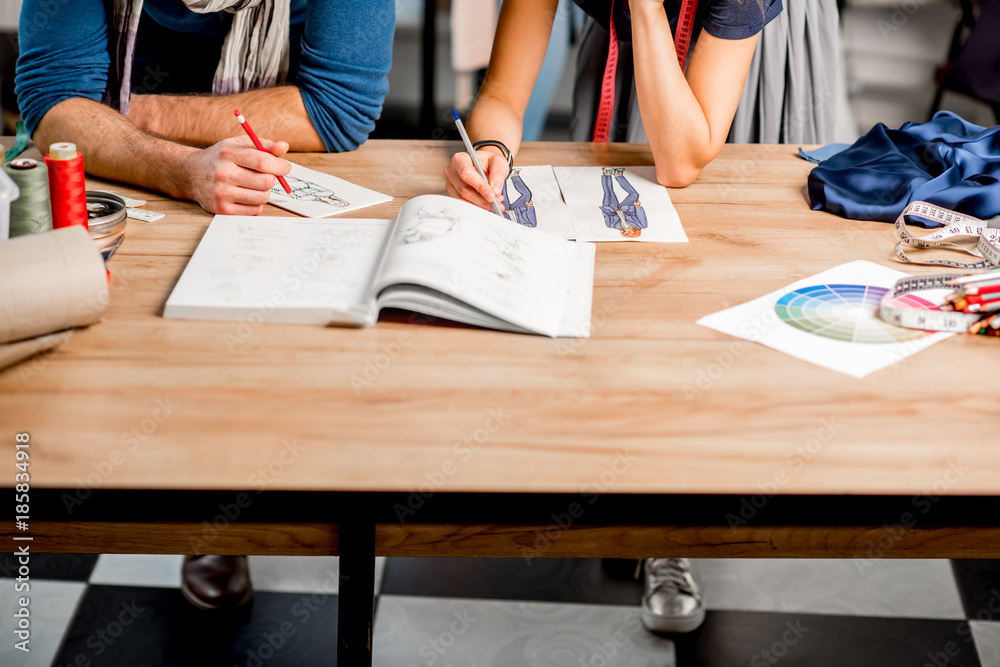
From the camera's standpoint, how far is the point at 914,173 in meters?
1.18

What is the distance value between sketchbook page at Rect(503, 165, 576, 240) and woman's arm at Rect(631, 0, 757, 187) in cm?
17

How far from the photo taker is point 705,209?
1190mm

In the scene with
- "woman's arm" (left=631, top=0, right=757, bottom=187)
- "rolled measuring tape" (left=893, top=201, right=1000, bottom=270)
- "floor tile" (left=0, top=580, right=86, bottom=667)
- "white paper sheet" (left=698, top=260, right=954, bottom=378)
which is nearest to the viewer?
"white paper sheet" (left=698, top=260, right=954, bottom=378)

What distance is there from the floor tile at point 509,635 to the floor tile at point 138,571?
401mm

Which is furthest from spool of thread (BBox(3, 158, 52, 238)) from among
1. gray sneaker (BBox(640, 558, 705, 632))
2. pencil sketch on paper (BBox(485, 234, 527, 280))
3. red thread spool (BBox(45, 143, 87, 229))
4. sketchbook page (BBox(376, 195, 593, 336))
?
gray sneaker (BBox(640, 558, 705, 632))

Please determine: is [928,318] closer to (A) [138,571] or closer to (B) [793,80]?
(B) [793,80]

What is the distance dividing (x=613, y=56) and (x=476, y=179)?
22.6 inches

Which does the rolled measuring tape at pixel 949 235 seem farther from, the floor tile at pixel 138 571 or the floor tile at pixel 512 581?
the floor tile at pixel 138 571

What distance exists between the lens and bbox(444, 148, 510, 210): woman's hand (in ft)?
3.71

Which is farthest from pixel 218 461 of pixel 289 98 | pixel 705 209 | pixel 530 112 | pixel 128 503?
pixel 530 112

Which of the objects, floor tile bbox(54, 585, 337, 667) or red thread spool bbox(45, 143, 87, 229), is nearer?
red thread spool bbox(45, 143, 87, 229)

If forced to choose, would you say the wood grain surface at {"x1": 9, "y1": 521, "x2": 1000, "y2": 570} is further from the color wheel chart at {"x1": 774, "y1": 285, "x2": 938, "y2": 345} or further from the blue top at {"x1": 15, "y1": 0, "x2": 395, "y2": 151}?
the blue top at {"x1": 15, "y1": 0, "x2": 395, "y2": 151}

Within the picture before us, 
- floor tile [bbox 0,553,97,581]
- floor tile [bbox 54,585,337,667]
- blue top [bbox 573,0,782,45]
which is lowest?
floor tile [bbox 0,553,97,581]

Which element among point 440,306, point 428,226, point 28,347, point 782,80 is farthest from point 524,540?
point 782,80
